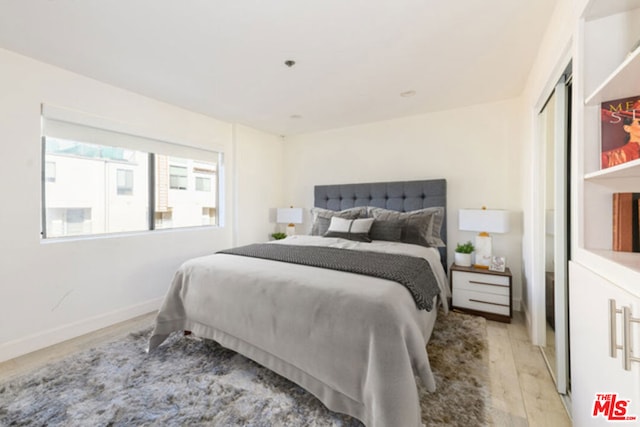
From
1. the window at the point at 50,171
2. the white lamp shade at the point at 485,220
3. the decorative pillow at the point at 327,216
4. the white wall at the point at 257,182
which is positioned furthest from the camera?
the white wall at the point at 257,182

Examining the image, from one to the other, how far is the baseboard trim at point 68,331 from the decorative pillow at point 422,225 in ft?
9.05

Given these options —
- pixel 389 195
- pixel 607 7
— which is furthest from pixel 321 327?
pixel 389 195

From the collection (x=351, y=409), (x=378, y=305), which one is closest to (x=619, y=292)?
(x=378, y=305)

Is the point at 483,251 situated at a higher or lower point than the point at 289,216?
lower

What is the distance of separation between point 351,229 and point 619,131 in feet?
7.02

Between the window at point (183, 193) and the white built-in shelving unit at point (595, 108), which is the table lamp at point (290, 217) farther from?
the white built-in shelving unit at point (595, 108)

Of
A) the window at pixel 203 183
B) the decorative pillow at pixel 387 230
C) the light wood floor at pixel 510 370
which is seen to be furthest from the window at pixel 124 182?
the decorative pillow at pixel 387 230

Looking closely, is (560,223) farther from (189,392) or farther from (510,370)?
(189,392)

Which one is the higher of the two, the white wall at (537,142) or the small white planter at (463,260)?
the white wall at (537,142)

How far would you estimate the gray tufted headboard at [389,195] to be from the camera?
10.4 ft

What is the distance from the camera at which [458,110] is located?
10.4 feet

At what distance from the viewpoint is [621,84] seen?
939 millimetres

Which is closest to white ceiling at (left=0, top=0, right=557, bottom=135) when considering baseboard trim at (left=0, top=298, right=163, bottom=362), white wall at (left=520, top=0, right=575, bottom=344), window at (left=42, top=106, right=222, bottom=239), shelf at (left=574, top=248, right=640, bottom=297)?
white wall at (left=520, top=0, right=575, bottom=344)

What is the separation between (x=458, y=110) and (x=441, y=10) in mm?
1822
